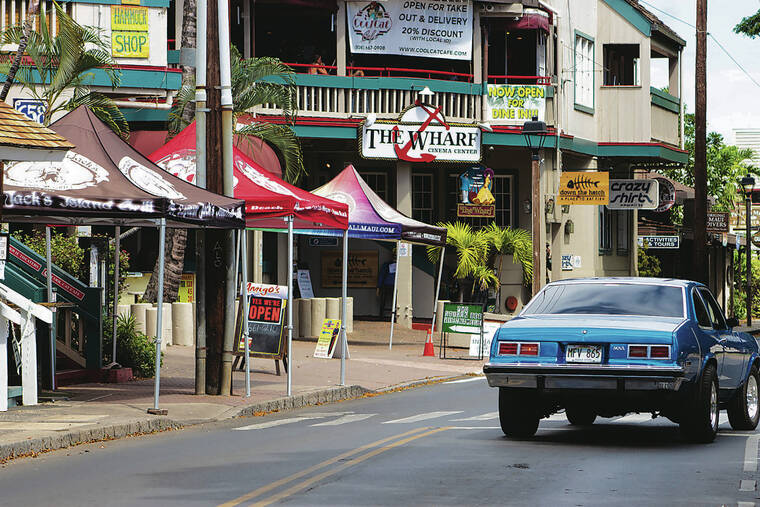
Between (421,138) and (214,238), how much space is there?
49.6 feet

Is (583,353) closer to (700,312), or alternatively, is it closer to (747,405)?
(700,312)

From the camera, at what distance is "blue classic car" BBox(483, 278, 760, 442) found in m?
11.3

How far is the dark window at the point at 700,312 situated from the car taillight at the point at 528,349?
1876mm

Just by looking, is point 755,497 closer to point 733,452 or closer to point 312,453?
point 733,452

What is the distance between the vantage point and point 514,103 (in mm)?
31984

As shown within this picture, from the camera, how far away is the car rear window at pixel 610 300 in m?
12.3

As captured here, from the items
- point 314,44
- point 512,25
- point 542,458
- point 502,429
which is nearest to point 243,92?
point 314,44

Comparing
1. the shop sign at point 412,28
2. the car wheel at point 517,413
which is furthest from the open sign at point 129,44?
the car wheel at point 517,413

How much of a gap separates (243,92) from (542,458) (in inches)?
665

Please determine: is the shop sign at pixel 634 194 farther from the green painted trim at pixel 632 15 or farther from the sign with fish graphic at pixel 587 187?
the green painted trim at pixel 632 15

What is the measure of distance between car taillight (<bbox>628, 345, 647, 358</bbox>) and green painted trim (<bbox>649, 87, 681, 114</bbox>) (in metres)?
25.8

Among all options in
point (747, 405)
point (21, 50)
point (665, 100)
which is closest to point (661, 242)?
point (665, 100)

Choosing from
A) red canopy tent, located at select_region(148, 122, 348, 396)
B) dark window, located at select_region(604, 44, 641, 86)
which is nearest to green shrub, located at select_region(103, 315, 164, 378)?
red canopy tent, located at select_region(148, 122, 348, 396)

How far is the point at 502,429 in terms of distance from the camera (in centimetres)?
1275
